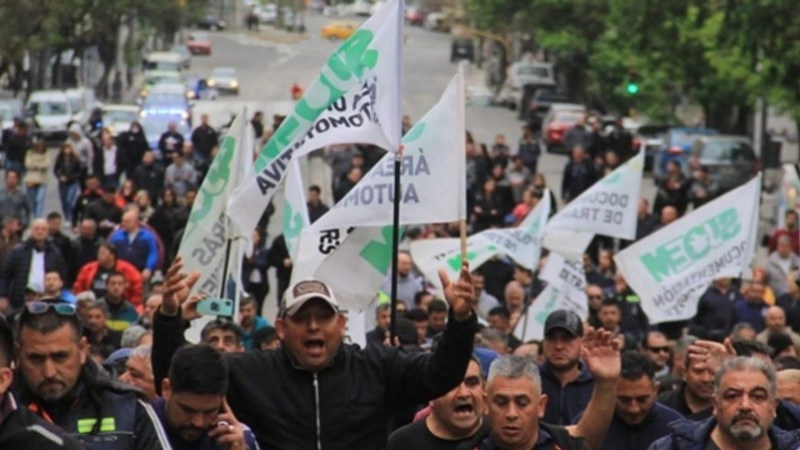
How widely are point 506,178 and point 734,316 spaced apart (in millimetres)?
15024

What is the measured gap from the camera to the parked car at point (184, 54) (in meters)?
91.0

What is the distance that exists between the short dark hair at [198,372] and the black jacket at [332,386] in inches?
17.1

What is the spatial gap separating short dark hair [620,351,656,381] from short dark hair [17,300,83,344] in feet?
11.9

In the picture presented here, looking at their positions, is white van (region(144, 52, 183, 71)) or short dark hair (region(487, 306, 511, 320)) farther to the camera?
white van (region(144, 52, 183, 71))

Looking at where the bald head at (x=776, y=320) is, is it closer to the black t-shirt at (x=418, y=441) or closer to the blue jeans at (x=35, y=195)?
the black t-shirt at (x=418, y=441)

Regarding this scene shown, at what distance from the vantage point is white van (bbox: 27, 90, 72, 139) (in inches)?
2082

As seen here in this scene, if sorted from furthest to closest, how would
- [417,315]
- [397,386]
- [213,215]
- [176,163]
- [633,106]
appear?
[633,106]
[176,163]
[417,315]
[213,215]
[397,386]

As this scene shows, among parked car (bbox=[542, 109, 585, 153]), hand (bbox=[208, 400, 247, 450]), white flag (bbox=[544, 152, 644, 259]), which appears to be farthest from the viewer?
parked car (bbox=[542, 109, 585, 153])

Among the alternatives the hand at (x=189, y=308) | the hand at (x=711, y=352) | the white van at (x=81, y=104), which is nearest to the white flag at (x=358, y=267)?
the hand at (x=711, y=352)

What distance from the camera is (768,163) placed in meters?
49.0

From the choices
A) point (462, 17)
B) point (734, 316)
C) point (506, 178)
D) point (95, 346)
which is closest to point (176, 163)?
point (506, 178)

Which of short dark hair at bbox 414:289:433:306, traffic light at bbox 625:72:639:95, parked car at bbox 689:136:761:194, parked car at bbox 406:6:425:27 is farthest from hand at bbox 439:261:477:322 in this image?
parked car at bbox 406:6:425:27

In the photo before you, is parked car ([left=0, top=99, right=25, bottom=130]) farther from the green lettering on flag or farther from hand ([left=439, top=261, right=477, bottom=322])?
hand ([left=439, top=261, right=477, bottom=322])

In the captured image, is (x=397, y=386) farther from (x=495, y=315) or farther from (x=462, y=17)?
(x=462, y=17)
